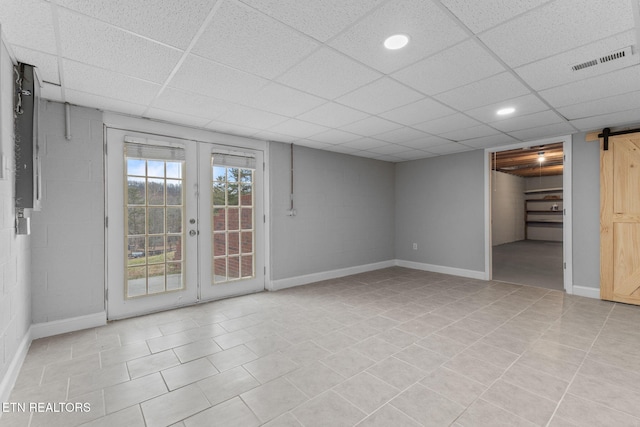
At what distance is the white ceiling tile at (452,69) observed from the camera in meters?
2.19

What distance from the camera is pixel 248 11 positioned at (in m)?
1.75

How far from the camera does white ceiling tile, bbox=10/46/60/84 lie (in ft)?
7.13

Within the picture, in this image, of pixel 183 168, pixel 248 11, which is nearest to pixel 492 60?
pixel 248 11

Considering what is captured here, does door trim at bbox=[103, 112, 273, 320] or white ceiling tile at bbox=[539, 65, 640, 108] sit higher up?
white ceiling tile at bbox=[539, 65, 640, 108]

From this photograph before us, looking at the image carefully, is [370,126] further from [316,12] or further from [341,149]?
[316,12]

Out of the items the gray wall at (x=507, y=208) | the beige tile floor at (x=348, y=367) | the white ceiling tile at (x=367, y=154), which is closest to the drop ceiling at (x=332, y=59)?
the white ceiling tile at (x=367, y=154)

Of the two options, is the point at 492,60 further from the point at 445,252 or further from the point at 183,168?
the point at 445,252

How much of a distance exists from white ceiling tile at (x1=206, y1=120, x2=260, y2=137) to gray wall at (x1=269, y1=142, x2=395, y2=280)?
58 centimetres

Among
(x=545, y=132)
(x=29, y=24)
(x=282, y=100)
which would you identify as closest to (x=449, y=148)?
(x=545, y=132)

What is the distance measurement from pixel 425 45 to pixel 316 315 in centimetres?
301

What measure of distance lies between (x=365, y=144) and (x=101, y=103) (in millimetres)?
3689

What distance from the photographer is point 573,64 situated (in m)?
2.37

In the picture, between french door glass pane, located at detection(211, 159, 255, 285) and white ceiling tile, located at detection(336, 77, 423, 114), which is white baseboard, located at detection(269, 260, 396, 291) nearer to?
french door glass pane, located at detection(211, 159, 255, 285)

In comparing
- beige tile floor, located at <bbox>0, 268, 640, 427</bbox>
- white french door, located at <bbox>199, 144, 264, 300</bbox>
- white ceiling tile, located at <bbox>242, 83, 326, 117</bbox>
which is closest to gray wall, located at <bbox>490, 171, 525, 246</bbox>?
beige tile floor, located at <bbox>0, 268, 640, 427</bbox>
